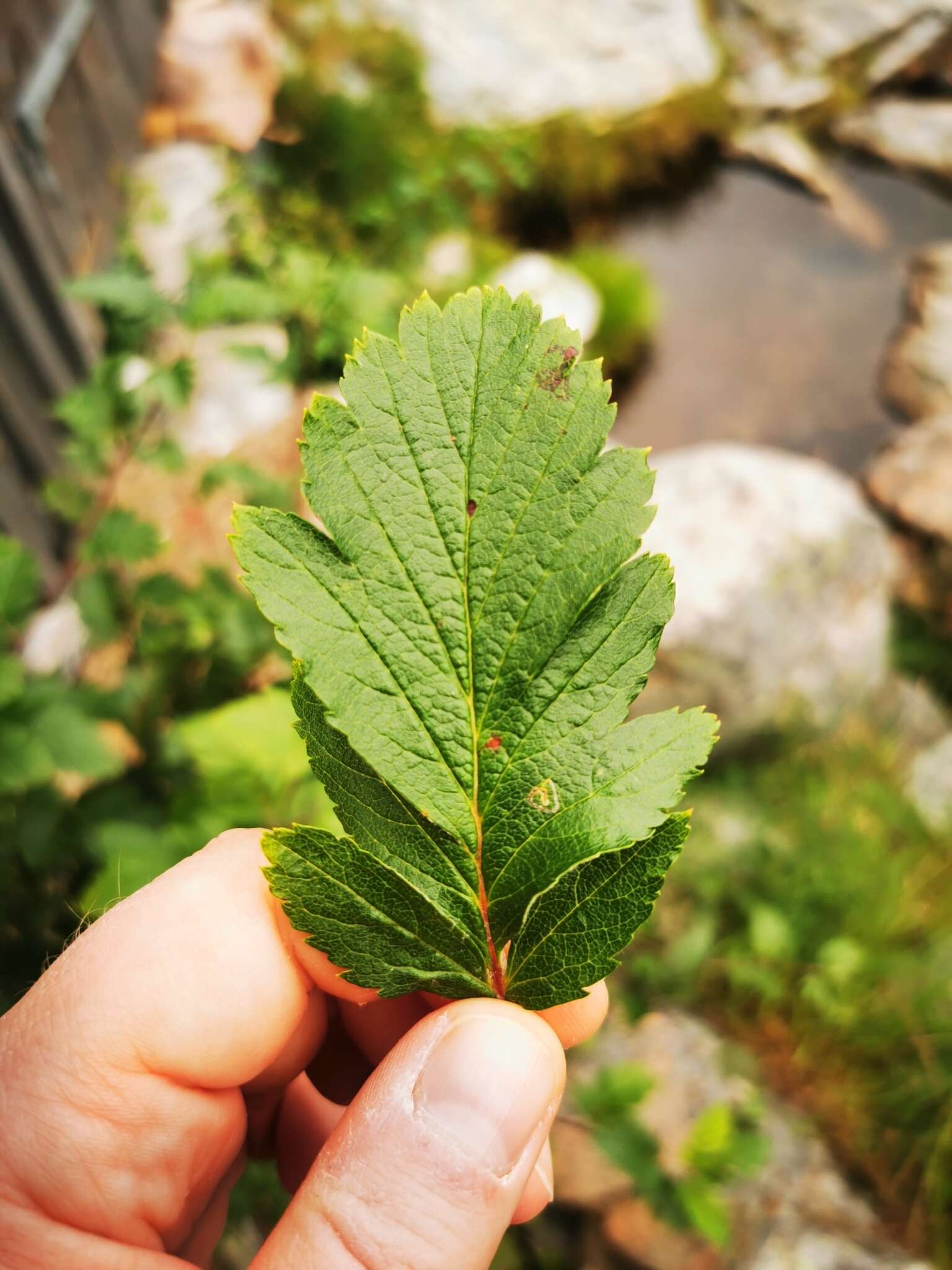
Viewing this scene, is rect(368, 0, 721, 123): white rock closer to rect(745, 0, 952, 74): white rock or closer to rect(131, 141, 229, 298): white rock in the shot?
rect(745, 0, 952, 74): white rock

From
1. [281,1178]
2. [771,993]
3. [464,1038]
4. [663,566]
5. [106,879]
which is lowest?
[771,993]

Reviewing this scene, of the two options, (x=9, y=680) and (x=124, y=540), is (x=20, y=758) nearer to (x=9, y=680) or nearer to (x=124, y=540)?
(x=9, y=680)

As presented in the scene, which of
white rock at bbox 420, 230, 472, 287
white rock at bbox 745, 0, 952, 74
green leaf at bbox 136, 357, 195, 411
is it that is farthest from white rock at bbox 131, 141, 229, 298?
white rock at bbox 745, 0, 952, 74

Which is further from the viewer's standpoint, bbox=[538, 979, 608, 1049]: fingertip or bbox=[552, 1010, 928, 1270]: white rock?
bbox=[552, 1010, 928, 1270]: white rock

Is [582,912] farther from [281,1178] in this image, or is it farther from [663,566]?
[281,1178]

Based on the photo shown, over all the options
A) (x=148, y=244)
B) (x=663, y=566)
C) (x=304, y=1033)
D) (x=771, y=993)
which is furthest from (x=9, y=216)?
(x=771, y=993)

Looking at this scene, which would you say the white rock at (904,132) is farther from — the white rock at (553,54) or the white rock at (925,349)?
the white rock at (553,54)
